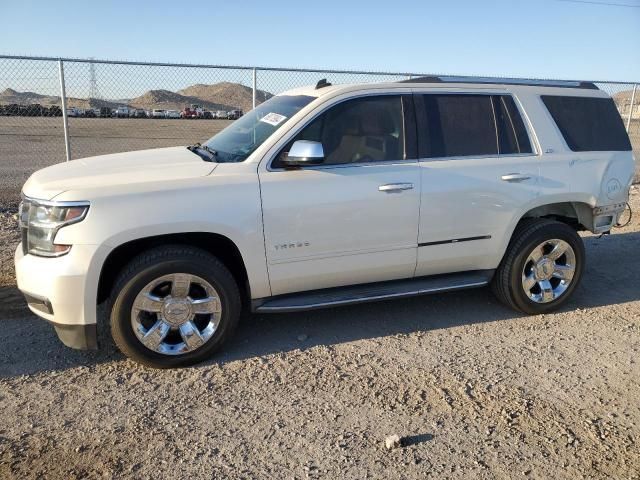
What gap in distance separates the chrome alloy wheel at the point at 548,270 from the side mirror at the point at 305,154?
7.11 feet

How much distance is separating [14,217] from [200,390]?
16.8 feet

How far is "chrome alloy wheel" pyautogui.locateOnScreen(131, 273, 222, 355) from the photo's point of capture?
359 cm

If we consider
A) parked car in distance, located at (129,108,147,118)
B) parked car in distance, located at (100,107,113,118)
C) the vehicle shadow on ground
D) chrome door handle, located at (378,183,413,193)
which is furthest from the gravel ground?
parked car in distance, located at (129,108,147,118)

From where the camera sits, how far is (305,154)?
3.67m

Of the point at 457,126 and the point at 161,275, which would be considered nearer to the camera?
the point at 161,275

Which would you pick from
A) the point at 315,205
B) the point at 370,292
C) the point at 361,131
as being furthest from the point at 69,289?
the point at 361,131

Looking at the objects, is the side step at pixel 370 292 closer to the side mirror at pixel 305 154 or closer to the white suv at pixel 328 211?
the white suv at pixel 328 211

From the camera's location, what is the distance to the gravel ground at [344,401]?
9.08 feet

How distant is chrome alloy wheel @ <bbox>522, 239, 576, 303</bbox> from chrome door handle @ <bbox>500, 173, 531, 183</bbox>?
621mm

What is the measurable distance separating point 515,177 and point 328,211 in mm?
1687

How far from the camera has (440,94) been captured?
14.3 feet

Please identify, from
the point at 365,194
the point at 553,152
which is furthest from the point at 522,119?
the point at 365,194

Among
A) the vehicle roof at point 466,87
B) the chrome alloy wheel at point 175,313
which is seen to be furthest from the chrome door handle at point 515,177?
the chrome alloy wheel at point 175,313

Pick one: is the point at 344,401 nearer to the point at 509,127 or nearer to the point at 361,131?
the point at 361,131
